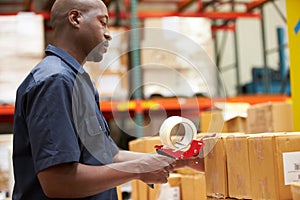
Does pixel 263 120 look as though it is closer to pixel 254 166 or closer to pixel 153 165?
pixel 254 166

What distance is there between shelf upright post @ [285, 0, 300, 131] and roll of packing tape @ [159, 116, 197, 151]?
49.2 inches

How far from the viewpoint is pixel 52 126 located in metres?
1.69

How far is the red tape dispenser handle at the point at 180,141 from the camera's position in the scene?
190 cm

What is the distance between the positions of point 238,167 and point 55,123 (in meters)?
0.88

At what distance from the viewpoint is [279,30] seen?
763 centimetres

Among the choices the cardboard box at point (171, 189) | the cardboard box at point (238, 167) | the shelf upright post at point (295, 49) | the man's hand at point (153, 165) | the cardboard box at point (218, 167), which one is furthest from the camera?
the cardboard box at point (171, 189)

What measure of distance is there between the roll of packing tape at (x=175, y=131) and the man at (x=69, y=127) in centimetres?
7

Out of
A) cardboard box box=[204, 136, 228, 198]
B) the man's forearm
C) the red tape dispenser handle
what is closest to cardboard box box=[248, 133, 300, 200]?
cardboard box box=[204, 136, 228, 198]

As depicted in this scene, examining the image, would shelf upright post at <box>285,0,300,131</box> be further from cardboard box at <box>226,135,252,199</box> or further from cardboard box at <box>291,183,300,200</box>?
cardboard box at <box>291,183,300,200</box>

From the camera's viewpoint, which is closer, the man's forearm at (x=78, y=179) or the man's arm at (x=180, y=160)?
the man's forearm at (x=78, y=179)

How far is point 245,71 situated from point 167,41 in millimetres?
8359

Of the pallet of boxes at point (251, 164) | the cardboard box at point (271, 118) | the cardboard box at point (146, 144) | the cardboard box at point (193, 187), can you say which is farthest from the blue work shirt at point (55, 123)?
the cardboard box at point (271, 118)

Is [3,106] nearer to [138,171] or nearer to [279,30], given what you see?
[138,171]

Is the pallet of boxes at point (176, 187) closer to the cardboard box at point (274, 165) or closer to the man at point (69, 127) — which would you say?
the cardboard box at point (274, 165)
